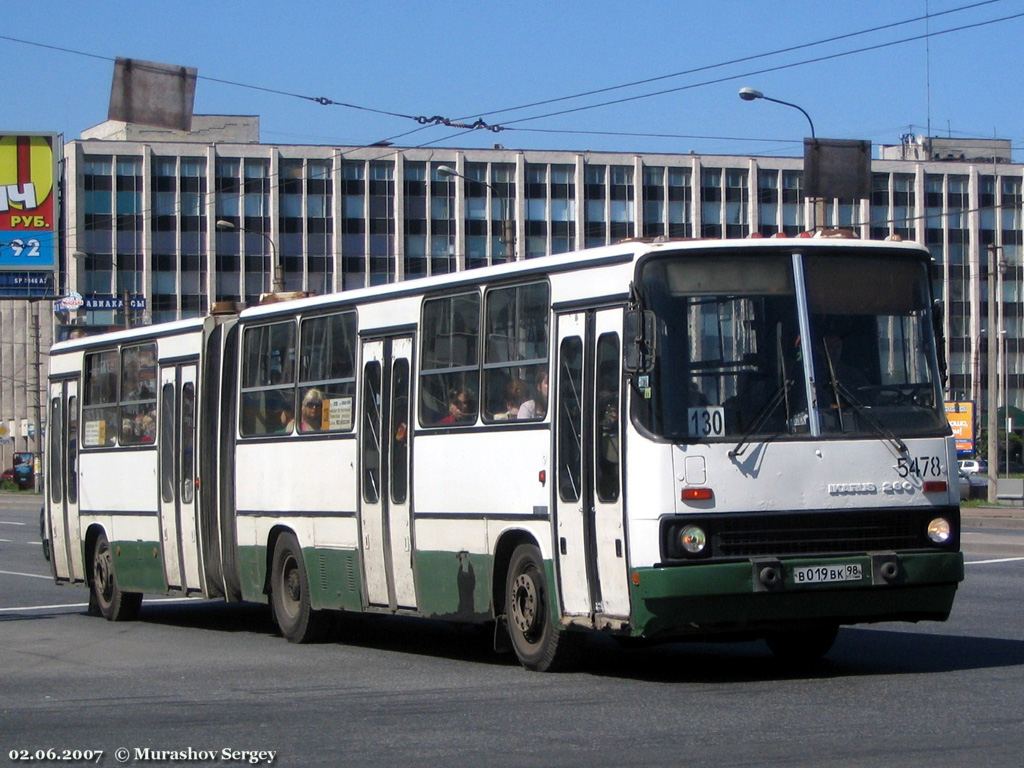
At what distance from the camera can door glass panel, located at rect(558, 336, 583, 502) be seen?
39.2ft

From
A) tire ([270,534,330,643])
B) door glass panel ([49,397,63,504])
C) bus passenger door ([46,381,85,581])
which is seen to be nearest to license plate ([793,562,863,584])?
tire ([270,534,330,643])

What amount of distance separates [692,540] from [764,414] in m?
0.95

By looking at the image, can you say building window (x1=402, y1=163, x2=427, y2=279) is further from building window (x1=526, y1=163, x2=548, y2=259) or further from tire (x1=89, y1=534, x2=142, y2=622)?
tire (x1=89, y1=534, x2=142, y2=622)

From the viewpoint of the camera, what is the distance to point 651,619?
438 inches

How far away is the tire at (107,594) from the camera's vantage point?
19203 mm

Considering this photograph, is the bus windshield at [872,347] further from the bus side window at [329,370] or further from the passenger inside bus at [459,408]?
the bus side window at [329,370]

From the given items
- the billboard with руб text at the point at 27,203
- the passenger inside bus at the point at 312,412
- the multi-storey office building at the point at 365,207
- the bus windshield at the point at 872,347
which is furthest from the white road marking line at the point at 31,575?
the multi-storey office building at the point at 365,207

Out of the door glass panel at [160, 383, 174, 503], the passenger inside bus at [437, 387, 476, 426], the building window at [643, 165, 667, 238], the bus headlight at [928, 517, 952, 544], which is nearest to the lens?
the bus headlight at [928, 517, 952, 544]

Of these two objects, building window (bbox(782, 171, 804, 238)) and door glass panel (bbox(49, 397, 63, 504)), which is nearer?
door glass panel (bbox(49, 397, 63, 504))

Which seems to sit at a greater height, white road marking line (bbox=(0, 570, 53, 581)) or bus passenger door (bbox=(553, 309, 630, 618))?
bus passenger door (bbox=(553, 309, 630, 618))

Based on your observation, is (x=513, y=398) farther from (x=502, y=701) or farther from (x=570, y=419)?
(x=502, y=701)

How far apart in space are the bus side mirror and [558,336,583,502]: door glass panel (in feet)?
2.81

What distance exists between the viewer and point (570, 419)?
12086 millimetres

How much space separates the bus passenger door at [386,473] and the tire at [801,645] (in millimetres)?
2920
